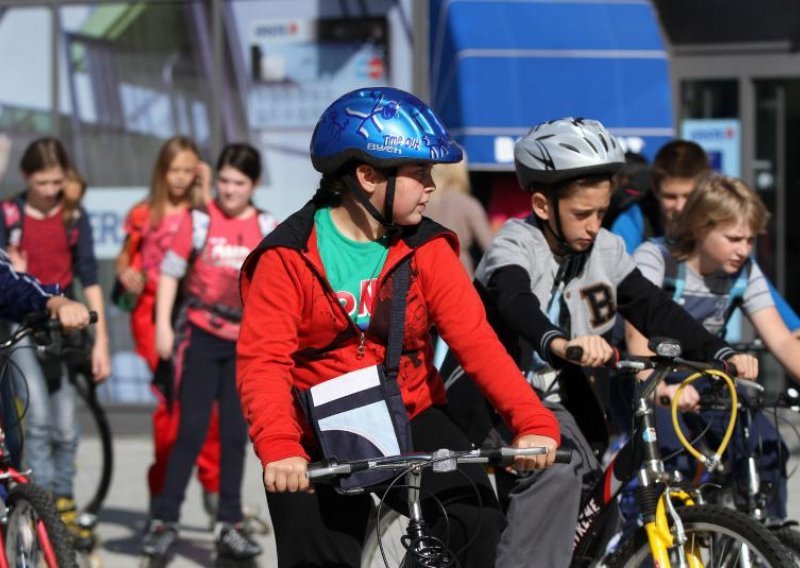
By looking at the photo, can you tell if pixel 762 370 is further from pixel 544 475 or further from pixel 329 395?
pixel 329 395

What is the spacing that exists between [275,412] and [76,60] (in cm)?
752

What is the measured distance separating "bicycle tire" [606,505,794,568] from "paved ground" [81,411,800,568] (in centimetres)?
294

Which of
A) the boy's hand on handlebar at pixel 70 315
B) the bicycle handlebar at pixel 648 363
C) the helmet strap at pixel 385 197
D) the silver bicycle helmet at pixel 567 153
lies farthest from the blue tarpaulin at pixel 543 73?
the helmet strap at pixel 385 197

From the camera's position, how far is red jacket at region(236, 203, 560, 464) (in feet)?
12.2

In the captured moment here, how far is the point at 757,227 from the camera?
Answer: 199 inches

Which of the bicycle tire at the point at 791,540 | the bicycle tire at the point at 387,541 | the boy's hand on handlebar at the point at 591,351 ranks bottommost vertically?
the bicycle tire at the point at 791,540

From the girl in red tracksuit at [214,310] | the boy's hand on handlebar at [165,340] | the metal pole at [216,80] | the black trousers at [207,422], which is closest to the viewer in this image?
the black trousers at [207,422]

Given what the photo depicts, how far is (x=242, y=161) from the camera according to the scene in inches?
270

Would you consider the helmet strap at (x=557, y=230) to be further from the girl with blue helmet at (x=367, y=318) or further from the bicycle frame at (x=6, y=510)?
the bicycle frame at (x=6, y=510)

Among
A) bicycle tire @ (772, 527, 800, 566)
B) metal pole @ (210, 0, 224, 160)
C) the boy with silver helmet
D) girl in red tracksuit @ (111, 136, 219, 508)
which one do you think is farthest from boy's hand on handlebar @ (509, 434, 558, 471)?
metal pole @ (210, 0, 224, 160)

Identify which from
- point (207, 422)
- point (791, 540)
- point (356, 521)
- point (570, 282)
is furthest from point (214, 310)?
point (791, 540)

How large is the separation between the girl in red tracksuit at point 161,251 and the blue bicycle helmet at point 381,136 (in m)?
3.41

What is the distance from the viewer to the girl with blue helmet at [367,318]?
375 cm

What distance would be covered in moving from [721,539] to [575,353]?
0.63m
